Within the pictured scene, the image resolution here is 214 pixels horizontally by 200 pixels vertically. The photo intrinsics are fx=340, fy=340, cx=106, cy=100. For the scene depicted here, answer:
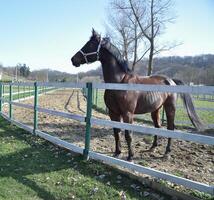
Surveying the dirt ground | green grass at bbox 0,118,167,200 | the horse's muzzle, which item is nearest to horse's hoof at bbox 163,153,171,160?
the dirt ground

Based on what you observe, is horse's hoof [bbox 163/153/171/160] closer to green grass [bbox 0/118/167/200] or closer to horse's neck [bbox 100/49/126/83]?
green grass [bbox 0/118/167/200]

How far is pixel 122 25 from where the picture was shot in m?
25.7

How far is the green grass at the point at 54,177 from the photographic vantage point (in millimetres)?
4402

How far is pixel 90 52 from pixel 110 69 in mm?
522

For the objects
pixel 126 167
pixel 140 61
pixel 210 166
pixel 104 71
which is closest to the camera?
pixel 126 167

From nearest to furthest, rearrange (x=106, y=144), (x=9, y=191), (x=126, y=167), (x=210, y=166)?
(x=9, y=191) < (x=126, y=167) < (x=210, y=166) < (x=106, y=144)

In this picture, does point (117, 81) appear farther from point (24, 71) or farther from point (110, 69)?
point (24, 71)

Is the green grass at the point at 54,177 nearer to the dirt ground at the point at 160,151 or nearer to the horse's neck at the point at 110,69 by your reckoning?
the dirt ground at the point at 160,151

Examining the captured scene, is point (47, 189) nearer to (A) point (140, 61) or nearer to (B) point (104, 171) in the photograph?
(B) point (104, 171)

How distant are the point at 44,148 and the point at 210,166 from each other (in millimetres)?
3309

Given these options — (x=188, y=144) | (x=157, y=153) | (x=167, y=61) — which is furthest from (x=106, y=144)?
(x=167, y=61)

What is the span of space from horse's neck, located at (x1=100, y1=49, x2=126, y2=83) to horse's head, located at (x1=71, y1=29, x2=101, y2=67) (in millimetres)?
135

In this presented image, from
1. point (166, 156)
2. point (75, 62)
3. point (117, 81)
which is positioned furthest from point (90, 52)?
point (166, 156)

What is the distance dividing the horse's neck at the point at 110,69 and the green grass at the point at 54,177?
1.56 meters
